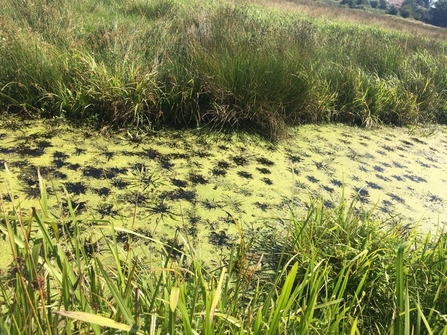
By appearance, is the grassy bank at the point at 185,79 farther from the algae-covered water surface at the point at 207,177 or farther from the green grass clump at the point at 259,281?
the green grass clump at the point at 259,281

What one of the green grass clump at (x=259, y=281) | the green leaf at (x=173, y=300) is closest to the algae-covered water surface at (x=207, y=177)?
the green grass clump at (x=259, y=281)

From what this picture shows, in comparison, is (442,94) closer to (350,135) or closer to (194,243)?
(350,135)

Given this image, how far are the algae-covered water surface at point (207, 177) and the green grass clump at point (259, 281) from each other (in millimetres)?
159

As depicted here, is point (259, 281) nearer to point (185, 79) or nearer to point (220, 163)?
point (220, 163)

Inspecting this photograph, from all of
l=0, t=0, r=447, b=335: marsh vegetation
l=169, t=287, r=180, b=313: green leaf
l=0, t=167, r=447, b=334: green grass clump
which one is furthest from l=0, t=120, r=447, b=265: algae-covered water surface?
l=169, t=287, r=180, b=313: green leaf

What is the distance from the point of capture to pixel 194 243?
1720 mm

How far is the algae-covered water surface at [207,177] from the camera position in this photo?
188 centimetres

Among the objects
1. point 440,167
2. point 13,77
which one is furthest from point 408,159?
point 13,77

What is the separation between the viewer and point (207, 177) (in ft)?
7.48

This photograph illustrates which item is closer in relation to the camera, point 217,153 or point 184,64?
point 217,153

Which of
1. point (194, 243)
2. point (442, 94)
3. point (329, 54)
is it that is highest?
point (329, 54)

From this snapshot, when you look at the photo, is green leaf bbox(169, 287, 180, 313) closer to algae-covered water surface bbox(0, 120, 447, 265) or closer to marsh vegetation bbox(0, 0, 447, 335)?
marsh vegetation bbox(0, 0, 447, 335)

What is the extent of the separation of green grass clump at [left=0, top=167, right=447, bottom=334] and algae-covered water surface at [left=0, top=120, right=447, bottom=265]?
0.16 m

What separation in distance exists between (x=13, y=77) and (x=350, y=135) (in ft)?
9.49
